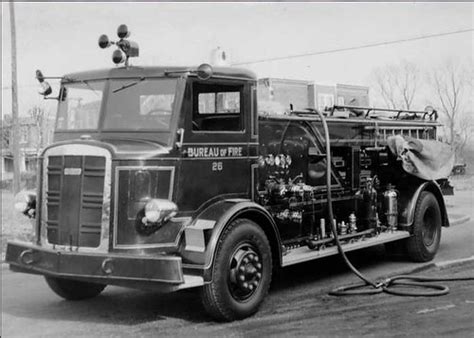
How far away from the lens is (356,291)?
712 cm

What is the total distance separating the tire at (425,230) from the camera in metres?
9.21

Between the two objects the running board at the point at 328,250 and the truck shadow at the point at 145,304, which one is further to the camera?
the running board at the point at 328,250

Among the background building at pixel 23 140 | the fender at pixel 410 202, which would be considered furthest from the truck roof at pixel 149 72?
the background building at pixel 23 140

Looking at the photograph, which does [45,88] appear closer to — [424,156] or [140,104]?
[140,104]

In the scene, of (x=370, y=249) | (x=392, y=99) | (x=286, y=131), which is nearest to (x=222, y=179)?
(x=286, y=131)

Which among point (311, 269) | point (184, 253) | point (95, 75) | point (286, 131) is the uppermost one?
point (95, 75)

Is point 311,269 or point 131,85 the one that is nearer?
point 131,85

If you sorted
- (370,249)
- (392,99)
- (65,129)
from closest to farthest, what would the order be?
1. (65,129)
2. (370,249)
3. (392,99)

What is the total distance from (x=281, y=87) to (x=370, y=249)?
3312 mm

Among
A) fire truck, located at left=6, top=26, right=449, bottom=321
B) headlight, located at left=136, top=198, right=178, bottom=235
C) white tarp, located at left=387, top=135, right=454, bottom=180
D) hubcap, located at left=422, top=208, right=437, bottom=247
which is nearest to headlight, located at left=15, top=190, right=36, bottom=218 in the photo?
fire truck, located at left=6, top=26, right=449, bottom=321

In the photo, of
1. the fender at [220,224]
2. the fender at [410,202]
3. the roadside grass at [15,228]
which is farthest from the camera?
the roadside grass at [15,228]

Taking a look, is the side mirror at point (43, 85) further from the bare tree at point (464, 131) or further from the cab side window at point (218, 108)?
the bare tree at point (464, 131)

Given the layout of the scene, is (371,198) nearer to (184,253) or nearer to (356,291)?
(356,291)

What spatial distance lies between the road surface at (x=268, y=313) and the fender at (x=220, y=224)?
59 cm
